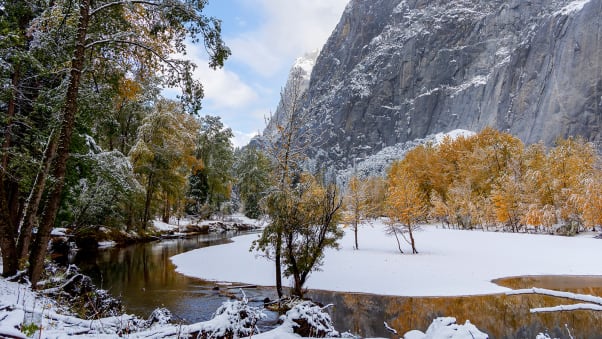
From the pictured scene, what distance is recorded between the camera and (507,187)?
34.0m

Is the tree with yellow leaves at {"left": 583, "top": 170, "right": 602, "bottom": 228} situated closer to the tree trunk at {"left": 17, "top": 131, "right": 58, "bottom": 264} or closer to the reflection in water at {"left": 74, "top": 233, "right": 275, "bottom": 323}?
the reflection in water at {"left": 74, "top": 233, "right": 275, "bottom": 323}

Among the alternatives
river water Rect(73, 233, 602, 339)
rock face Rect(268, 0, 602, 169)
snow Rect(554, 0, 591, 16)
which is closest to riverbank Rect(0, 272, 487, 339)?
river water Rect(73, 233, 602, 339)

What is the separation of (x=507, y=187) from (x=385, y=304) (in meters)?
28.2

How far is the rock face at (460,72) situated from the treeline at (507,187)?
2352cm

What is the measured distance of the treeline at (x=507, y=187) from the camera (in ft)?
89.0

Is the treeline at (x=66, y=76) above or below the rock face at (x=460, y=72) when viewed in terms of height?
below

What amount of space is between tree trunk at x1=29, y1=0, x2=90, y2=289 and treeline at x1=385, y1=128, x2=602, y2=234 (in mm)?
18558

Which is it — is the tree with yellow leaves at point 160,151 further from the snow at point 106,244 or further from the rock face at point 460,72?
the rock face at point 460,72

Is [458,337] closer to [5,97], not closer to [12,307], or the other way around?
[12,307]

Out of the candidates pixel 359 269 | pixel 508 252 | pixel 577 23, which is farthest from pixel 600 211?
pixel 577 23

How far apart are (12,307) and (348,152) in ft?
523

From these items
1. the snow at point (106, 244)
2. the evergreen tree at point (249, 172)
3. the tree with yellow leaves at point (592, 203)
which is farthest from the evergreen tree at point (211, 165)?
the tree with yellow leaves at point (592, 203)

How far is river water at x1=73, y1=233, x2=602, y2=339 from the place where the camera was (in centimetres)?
922

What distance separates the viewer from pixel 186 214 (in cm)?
5344
